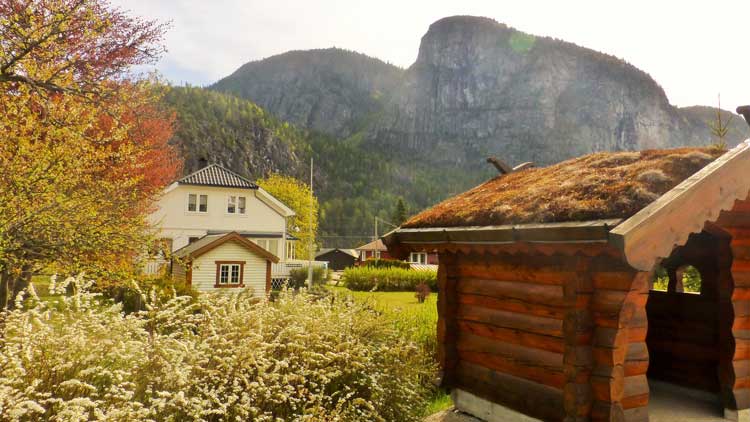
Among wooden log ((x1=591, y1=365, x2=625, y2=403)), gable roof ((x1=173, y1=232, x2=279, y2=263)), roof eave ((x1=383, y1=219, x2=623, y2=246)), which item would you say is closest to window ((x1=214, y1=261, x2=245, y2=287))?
gable roof ((x1=173, y1=232, x2=279, y2=263))

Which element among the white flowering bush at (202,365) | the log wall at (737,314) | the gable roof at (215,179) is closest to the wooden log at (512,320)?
the white flowering bush at (202,365)

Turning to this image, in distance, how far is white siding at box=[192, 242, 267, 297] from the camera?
24000 millimetres

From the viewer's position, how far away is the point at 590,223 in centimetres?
427

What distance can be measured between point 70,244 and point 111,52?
695 cm

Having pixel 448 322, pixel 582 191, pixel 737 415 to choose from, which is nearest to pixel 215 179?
pixel 448 322

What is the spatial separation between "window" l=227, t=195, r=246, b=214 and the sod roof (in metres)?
28.2

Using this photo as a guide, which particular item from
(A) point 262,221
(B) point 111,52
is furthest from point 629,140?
(B) point 111,52

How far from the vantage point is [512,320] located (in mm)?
6098

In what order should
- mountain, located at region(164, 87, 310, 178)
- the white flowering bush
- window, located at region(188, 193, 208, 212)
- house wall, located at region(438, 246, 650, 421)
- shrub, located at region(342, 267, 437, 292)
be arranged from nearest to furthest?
the white flowering bush
house wall, located at region(438, 246, 650, 421)
window, located at region(188, 193, 208, 212)
shrub, located at region(342, 267, 437, 292)
mountain, located at region(164, 87, 310, 178)

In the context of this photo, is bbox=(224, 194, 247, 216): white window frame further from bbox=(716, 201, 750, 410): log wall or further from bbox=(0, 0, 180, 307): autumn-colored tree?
bbox=(716, 201, 750, 410): log wall

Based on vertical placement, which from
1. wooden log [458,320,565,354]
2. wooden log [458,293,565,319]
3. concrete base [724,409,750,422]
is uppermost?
wooden log [458,293,565,319]

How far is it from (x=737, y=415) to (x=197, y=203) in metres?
32.0

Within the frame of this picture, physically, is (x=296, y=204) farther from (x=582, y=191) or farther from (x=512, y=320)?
(x=582, y=191)

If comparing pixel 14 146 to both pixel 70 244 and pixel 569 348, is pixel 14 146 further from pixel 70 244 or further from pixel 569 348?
pixel 569 348
